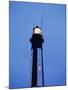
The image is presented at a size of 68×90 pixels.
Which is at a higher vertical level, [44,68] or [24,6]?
[24,6]

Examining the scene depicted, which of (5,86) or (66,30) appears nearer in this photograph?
(5,86)

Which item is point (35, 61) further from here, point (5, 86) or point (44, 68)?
point (5, 86)

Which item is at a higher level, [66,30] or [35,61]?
[66,30]

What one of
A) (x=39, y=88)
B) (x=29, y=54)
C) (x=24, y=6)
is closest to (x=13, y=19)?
(x=24, y=6)

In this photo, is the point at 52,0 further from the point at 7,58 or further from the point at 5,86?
the point at 5,86

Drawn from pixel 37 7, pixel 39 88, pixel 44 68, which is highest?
pixel 37 7

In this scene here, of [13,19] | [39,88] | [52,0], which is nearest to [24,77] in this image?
[39,88]
